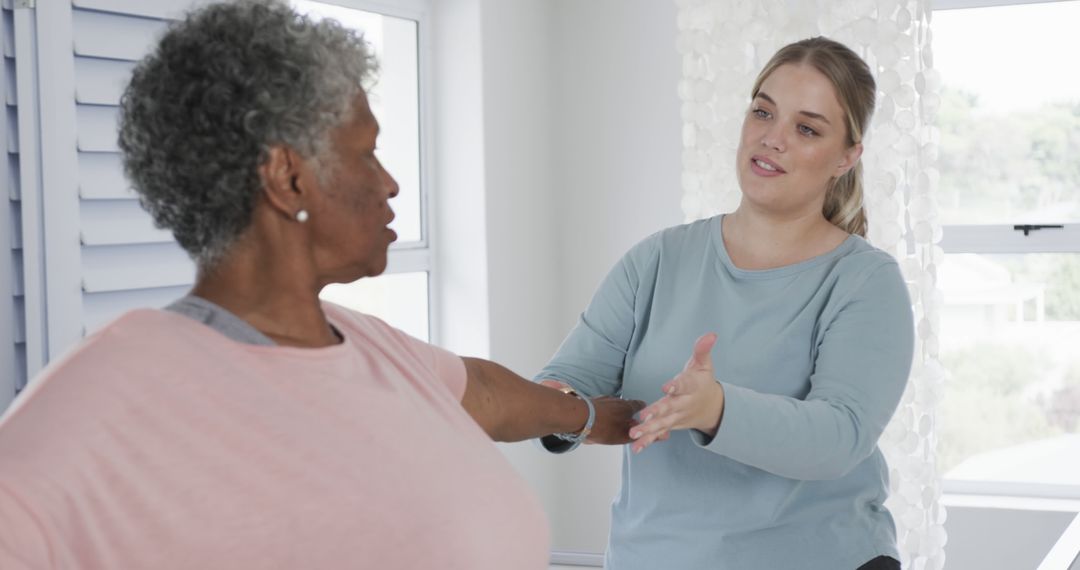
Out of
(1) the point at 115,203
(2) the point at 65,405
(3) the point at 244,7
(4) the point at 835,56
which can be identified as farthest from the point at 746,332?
(1) the point at 115,203

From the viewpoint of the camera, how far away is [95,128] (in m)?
Result: 2.44

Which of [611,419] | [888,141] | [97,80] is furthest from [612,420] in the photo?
[888,141]

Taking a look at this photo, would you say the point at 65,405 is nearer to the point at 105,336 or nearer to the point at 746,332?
the point at 105,336

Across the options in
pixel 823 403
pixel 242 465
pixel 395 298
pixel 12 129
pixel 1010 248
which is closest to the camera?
pixel 242 465

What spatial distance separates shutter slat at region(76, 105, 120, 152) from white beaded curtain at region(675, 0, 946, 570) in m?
1.69

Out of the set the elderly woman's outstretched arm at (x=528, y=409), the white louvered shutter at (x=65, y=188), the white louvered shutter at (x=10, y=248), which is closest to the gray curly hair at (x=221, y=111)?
the elderly woman's outstretched arm at (x=528, y=409)

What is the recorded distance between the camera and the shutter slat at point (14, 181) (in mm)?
2287

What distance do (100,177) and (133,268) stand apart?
0.21m

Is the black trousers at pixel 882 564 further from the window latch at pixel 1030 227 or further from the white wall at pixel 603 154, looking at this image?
the window latch at pixel 1030 227

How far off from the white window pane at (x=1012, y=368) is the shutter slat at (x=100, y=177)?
300cm

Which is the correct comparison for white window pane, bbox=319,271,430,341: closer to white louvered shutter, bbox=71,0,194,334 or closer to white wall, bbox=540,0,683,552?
white wall, bbox=540,0,683,552

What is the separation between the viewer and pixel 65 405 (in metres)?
0.93

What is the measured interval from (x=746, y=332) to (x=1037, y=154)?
2750 mm

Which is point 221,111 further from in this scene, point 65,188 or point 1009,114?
point 1009,114
